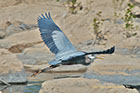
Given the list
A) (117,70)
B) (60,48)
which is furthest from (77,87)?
(117,70)

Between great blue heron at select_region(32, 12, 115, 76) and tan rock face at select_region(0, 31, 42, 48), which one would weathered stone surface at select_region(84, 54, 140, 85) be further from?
tan rock face at select_region(0, 31, 42, 48)

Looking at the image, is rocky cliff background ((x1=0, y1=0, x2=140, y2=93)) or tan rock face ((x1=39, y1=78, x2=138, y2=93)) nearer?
tan rock face ((x1=39, y1=78, x2=138, y2=93))

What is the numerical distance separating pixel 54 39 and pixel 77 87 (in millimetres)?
856

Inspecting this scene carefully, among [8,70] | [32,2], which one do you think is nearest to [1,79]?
[8,70]

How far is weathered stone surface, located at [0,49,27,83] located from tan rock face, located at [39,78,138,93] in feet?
3.35

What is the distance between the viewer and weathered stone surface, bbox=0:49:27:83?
5320 millimetres

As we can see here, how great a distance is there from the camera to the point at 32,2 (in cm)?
931

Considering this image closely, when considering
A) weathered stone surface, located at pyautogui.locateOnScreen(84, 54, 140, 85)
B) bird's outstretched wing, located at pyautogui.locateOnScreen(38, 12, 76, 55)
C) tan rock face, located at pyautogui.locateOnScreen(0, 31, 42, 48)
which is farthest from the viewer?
tan rock face, located at pyautogui.locateOnScreen(0, 31, 42, 48)

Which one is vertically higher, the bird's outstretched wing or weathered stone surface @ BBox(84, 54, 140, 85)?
the bird's outstretched wing

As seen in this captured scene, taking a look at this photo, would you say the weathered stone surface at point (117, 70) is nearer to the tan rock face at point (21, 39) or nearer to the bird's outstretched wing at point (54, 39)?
the bird's outstretched wing at point (54, 39)

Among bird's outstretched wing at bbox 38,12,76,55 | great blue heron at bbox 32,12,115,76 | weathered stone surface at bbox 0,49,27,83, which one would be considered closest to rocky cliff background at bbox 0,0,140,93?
weathered stone surface at bbox 0,49,27,83

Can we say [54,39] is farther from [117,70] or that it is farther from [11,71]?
[117,70]

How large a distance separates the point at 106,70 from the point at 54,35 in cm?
169

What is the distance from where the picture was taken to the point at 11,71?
5.35 m
